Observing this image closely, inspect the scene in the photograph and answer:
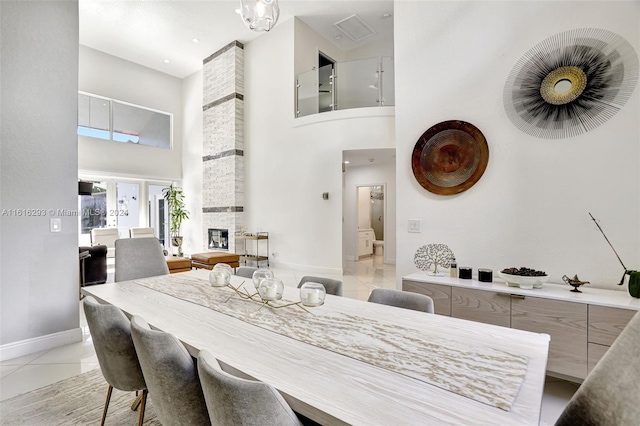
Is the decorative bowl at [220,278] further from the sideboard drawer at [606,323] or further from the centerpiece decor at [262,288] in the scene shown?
the sideboard drawer at [606,323]

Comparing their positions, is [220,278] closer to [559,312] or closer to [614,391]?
[614,391]

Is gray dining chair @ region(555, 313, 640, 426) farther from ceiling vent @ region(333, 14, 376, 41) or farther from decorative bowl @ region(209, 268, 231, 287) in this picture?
ceiling vent @ region(333, 14, 376, 41)

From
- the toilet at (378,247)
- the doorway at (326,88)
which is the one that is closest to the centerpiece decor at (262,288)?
the doorway at (326,88)

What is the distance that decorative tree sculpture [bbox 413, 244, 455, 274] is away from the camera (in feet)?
9.63

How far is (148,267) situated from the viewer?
2660 millimetres

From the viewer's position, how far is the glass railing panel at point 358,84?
18.4ft

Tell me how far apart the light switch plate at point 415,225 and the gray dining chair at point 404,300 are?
56.9 inches

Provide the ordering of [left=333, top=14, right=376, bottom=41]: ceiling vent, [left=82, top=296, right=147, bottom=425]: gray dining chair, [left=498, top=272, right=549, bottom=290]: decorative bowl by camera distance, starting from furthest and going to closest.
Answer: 1. [left=333, top=14, right=376, bottom=41]: ceiling vent
2. [left=498, top=272, right=549, bottom=290]: decorative bowl
3. [left=82, top=296, right=147, bottom=425]: gray dining chair

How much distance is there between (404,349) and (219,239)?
7.07 meters

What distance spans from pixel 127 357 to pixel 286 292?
2.97ft

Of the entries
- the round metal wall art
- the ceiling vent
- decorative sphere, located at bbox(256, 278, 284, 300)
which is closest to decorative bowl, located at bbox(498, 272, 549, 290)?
the round metal wall art

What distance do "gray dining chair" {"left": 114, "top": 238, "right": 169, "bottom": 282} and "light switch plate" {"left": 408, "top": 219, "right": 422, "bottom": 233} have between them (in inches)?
97.2

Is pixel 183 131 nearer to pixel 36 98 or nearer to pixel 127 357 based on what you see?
pixel 36 98

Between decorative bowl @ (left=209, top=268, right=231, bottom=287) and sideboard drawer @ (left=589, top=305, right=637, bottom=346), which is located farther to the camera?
decorative bowl @ (left=209, top=268, right=231, bottom=287)
